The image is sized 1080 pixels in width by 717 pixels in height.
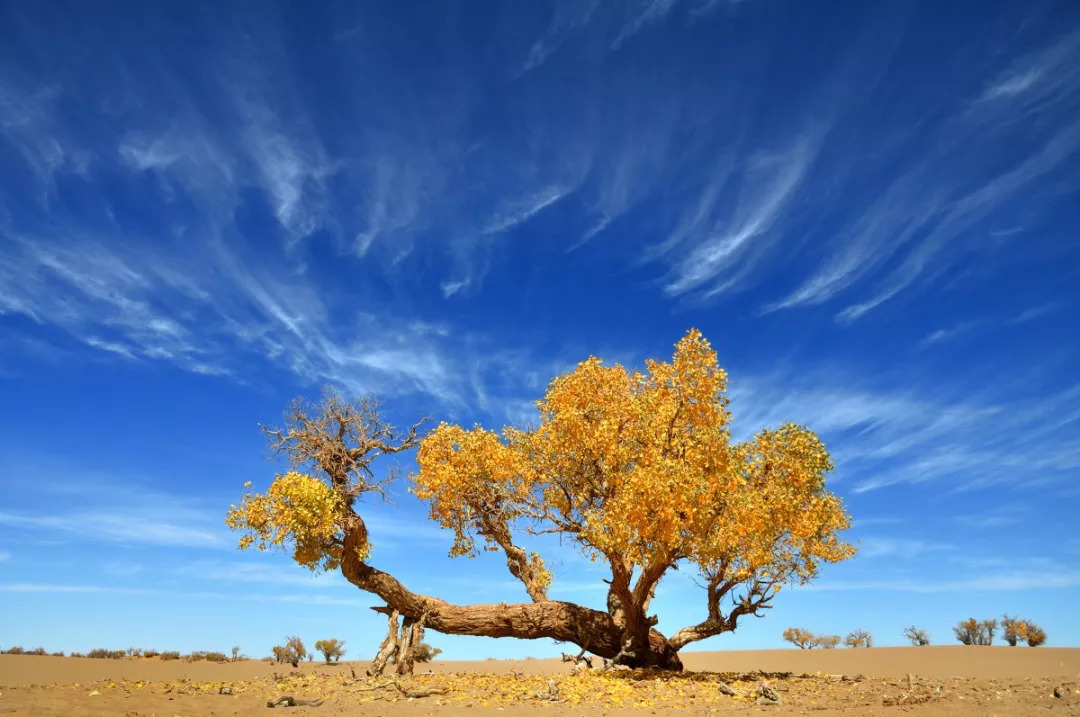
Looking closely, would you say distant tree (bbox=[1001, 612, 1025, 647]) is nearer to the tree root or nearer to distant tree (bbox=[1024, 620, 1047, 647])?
distant tree (bbox=[1024, 620, 1047, 647])

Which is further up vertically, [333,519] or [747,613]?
[333,519]

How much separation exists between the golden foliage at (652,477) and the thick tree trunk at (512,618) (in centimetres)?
260

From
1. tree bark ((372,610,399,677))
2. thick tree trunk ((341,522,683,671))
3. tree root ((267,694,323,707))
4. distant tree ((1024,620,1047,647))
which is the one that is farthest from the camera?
distant tree ((1024,620,1047,647))

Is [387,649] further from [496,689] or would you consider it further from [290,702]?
[290,702]

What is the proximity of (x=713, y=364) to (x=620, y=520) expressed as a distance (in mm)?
6819

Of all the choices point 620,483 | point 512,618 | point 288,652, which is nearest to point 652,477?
point 620,483

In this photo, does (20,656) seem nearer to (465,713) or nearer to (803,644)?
(465,713)

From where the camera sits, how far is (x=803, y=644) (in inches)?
2195

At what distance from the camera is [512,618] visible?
2694cm

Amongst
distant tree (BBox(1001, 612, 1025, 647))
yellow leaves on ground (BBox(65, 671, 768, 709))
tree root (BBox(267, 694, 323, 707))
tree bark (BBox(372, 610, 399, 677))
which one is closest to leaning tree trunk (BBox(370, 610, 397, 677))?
tree bark (BBox(372, 610, 399, 677))

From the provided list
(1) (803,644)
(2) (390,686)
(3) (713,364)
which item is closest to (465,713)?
(2) (390,686)

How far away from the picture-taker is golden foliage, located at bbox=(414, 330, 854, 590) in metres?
21.5

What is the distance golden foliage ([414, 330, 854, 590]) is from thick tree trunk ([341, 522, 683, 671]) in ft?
8.53

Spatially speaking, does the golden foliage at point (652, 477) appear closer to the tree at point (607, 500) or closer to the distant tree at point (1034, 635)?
the tree at point (607, 500)
